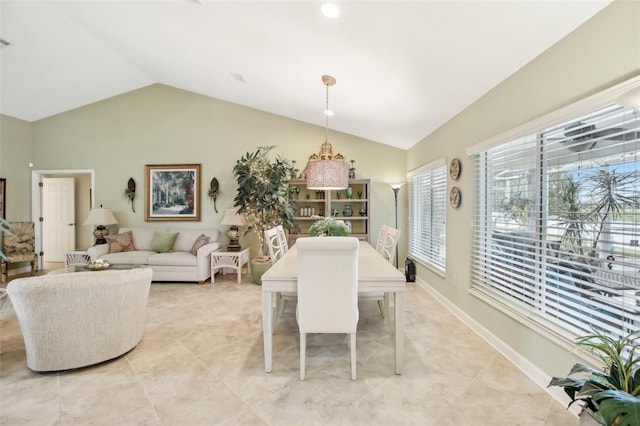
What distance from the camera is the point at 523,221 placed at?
7.96 feet

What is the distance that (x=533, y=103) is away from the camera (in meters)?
2.20

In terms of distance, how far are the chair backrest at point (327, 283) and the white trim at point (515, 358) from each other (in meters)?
1.37

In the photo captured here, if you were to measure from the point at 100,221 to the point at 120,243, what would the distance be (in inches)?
25.4

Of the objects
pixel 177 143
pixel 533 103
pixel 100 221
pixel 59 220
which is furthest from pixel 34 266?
pixel 533 103

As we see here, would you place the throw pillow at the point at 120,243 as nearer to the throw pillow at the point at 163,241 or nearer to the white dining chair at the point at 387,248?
the throw pillow at the point at 163,241

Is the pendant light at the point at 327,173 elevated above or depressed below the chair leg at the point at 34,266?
above

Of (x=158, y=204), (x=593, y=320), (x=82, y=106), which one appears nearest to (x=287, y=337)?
(x=593, y=320)

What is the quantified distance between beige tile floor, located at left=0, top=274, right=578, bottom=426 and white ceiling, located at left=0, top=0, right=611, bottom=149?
7.99 feet

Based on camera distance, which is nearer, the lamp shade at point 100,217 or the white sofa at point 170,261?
the white sofa at point 170,261

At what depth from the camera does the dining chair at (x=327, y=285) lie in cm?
205

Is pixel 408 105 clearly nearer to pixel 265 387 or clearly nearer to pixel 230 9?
pixel 230 9

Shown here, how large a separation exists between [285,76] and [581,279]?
11.6ft

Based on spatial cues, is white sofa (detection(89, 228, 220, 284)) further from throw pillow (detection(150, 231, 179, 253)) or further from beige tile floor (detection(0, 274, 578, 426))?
beige tile floor (detection(0, 274, 578, 426))

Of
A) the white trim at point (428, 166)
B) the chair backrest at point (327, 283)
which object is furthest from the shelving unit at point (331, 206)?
the chair backrest at point (327, 283)
